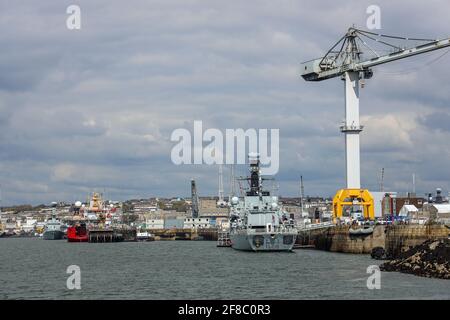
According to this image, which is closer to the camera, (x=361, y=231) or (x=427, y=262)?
(x=427, y=262)

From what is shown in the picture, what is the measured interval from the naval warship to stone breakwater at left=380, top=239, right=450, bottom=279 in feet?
125

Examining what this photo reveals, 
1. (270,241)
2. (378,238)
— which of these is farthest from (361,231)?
(270,241)

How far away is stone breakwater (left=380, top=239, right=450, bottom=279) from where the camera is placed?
5995cm

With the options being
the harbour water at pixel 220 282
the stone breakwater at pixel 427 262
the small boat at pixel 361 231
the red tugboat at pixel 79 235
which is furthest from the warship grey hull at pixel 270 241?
the red tugboat at pixel 79 235

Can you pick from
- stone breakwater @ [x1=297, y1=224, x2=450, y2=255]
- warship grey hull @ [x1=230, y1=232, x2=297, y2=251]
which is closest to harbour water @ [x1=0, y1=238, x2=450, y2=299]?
stone breakwater @ [x1=297, y1=224, x2=450, y2=255]

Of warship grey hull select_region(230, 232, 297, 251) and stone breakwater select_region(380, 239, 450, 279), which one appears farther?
warship grey hull select_region(230, 232, 297, 251)

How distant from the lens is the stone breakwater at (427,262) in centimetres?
5995

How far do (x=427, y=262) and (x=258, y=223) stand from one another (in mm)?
49957

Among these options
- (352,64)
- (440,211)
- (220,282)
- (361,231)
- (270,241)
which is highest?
(352,64)

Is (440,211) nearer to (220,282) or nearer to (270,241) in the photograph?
(270,241)

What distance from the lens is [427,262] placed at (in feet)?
207

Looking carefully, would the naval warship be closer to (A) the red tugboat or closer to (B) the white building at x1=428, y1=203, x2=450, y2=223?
(B) the white building at x1=428, y1=203, x2=450, y2=223
